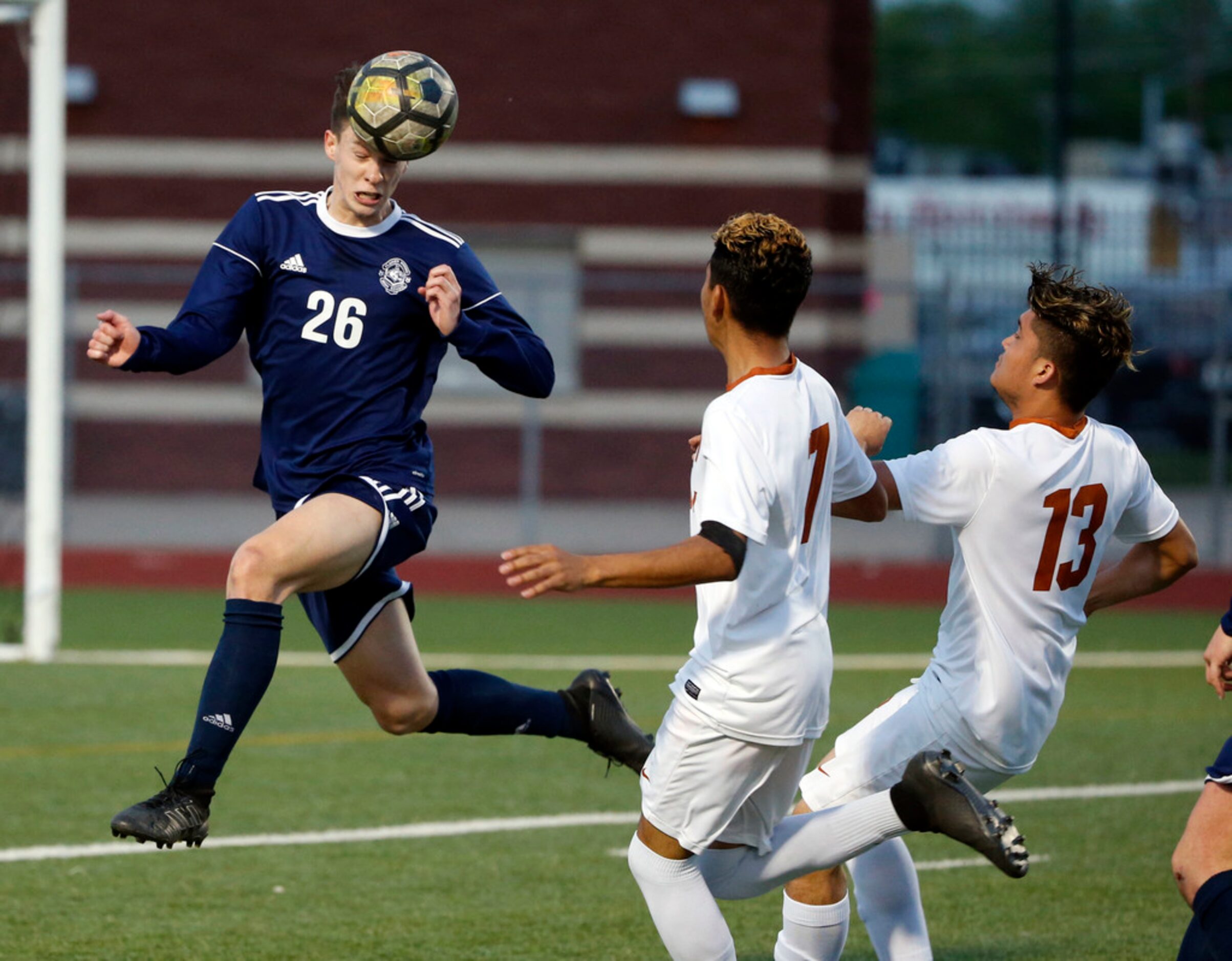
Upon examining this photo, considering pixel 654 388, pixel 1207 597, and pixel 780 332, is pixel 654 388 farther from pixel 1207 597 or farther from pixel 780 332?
pixel 780 332

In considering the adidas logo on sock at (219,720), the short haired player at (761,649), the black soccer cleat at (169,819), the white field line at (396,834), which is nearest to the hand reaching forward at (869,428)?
the short haired player at (761,649)

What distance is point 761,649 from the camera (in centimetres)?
412

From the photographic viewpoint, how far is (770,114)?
66.0ft

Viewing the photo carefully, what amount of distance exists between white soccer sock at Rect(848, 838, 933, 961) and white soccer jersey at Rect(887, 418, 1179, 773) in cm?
43

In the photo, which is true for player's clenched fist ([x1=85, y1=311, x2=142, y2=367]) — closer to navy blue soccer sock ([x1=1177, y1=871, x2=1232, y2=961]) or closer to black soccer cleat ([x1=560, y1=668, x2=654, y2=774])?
black soccer cleat ([x1=560, y1=668, x2=654, y2=774])

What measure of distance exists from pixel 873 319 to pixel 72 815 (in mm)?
15768

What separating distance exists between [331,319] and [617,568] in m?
1.80

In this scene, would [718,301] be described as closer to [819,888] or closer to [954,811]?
[954,811]

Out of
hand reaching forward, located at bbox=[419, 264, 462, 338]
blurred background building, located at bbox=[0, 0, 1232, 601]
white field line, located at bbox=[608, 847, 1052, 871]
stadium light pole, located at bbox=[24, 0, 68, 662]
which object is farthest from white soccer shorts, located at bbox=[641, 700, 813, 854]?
blurred background building, located at bbox=[0, 0, 1232, 601]

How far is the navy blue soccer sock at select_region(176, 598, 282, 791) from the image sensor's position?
476 centimetres

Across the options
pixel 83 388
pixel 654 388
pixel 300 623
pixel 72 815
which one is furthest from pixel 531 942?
pixel 83 388

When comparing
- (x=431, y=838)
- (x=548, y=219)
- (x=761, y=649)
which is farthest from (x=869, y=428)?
(x=548, y=219)

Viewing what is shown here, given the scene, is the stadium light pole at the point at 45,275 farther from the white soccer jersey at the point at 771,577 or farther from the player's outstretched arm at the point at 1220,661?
the player's outstretched arm at the point at 1220,661

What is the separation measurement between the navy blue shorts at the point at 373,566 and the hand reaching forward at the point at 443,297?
0.52 m
